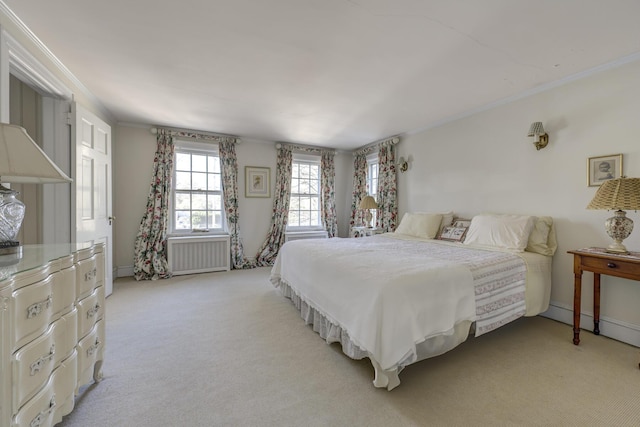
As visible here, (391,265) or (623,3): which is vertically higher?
(623,3)

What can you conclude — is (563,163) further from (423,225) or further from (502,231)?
(423,225)

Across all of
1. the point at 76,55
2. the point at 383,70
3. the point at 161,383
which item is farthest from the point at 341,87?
the point at 161,383

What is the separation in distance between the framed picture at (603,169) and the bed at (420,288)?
1.63 ft

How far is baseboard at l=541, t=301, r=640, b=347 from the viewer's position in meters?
2.13

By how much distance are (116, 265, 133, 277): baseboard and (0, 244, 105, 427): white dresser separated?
3040mm

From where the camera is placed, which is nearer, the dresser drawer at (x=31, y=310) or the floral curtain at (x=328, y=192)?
the dresser drawer at (x=31, y=310)

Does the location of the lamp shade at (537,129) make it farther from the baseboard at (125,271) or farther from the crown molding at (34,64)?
the baseboard at (125,271)

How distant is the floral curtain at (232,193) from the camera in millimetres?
4516

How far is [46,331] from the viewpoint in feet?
3.45

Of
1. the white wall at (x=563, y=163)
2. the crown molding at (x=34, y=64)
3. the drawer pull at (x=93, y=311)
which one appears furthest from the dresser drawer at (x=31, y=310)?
the white wall at (x=563, y=163)

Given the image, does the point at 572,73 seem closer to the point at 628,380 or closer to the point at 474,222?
the point at 474,222

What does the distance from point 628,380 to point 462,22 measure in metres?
2.66

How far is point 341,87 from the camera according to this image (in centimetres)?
272

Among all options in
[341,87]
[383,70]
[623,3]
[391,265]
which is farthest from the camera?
[341,87]
